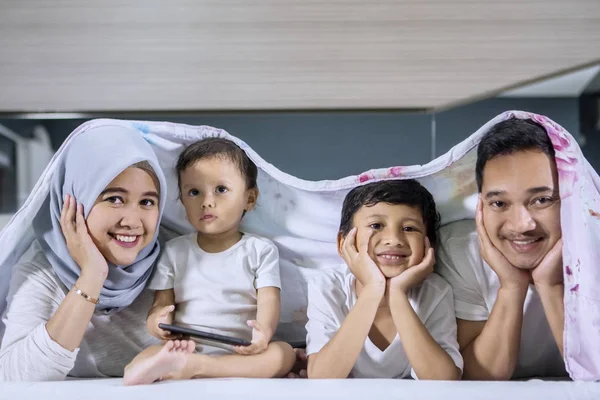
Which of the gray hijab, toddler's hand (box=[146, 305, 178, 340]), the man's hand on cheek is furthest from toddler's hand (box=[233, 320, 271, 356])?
the man's hand on cheek

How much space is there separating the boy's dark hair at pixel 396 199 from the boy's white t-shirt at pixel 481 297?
4 cm

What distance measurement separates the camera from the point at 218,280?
3.92 ft

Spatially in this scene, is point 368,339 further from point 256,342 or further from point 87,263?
point 87,263

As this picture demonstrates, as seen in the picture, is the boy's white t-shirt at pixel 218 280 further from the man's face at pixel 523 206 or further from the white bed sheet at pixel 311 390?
the man's face at pixel 523 206

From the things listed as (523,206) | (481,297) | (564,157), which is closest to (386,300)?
(481,297)

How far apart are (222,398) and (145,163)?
0.47m

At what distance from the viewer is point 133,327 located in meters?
1.22

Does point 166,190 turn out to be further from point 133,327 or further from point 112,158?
point 133,327

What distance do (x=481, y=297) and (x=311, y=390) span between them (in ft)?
1.29

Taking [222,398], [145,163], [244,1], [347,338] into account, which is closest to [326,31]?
[244,1]

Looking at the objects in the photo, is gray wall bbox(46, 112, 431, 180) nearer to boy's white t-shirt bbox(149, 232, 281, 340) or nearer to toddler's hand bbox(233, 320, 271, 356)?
boy's white t-shirt bbox(149, 232, 281, 340)

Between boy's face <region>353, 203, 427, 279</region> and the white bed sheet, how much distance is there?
8.8 inches

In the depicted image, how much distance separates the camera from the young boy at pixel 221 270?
117cm

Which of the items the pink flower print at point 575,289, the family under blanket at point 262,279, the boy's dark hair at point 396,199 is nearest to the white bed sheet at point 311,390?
the family under blanket at point 262,279
